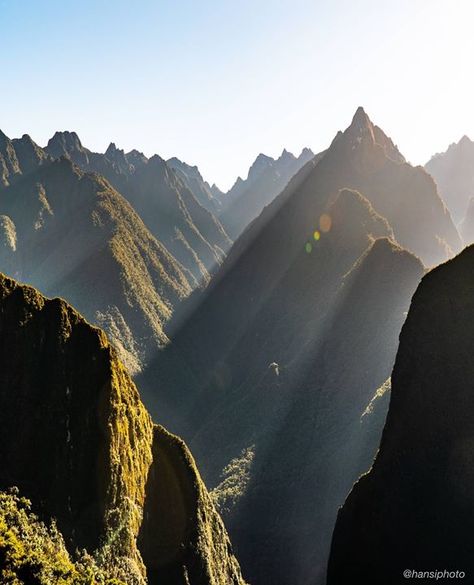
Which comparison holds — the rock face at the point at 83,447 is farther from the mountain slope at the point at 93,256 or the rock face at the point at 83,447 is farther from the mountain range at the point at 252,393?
the mountain slope at the point at 93,256

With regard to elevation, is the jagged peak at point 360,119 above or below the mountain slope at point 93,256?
above

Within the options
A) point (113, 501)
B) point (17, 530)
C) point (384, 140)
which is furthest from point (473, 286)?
point (384, 140)

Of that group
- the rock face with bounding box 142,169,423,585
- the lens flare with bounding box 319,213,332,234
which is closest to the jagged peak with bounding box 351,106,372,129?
the rock face with bounding box 142,169,423,585

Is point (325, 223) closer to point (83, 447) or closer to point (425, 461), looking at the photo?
point (425, 461)

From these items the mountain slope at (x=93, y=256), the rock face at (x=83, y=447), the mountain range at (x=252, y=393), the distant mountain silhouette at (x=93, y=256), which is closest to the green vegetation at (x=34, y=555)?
the mountain range at (x=252, y=393)

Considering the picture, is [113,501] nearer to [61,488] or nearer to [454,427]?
[61,488]

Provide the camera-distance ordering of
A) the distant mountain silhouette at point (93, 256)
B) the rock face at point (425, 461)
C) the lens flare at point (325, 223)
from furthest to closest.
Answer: the distant mountain silhouette at point (93, 256) < the lens flare at point (325, 223) < the rock face at point (425, 461)

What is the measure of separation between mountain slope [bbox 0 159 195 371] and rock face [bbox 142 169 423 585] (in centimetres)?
1450

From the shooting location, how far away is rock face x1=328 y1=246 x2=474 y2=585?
25.6 m

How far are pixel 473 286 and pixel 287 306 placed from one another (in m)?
87.4

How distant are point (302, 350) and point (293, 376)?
6706 mm

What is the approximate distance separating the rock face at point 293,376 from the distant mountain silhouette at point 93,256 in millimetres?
13210

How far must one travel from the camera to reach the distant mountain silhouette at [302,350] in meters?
61.8

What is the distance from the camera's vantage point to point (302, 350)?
9012 centimetres
